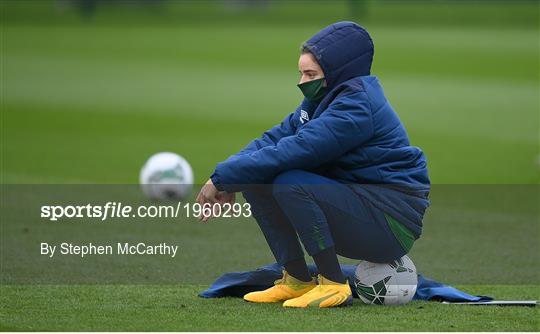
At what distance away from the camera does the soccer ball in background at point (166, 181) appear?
10.6 m

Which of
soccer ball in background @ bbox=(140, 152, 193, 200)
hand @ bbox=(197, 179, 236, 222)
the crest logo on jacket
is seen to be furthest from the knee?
soccer ball in background @ bbox=(140, 152, 193, 200)

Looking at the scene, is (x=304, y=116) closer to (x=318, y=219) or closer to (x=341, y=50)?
(x=341, y=50)

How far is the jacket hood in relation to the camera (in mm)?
5672

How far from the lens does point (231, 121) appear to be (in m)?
18.6

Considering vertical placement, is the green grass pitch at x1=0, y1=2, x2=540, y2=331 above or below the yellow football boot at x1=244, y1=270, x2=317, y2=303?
below

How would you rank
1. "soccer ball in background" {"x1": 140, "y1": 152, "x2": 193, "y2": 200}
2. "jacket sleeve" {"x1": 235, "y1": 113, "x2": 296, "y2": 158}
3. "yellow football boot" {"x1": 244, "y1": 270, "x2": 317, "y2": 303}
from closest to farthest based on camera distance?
"yellow football boot" {"x1": 244, "y1": 270, "x2": 317, "y2": 303}
"jacket sleeve" {"x1": 235, "y1": 113, "x2": 296, "y2": 158}
"soccer ball in background" {"x1": 140, "y1": 152, "x2": 193, "y2": 200}

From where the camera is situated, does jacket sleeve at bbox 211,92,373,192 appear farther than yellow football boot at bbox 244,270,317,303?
No

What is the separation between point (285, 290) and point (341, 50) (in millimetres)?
1261

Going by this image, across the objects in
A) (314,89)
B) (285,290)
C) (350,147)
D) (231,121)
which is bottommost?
(231,121)

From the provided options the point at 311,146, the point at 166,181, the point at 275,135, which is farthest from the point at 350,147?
the point at 166,181

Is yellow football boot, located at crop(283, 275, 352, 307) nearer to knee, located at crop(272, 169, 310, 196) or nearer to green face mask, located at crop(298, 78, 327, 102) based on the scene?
knee, located at crop(272, 169, 310, 196)

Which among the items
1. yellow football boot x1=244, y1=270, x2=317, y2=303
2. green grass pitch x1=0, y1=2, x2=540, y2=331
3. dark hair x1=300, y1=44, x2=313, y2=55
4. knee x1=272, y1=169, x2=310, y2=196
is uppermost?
dark hair x1=300, y1=44, x2=313, y2=55

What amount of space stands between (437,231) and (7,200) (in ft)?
12.7

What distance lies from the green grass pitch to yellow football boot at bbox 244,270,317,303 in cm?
11
